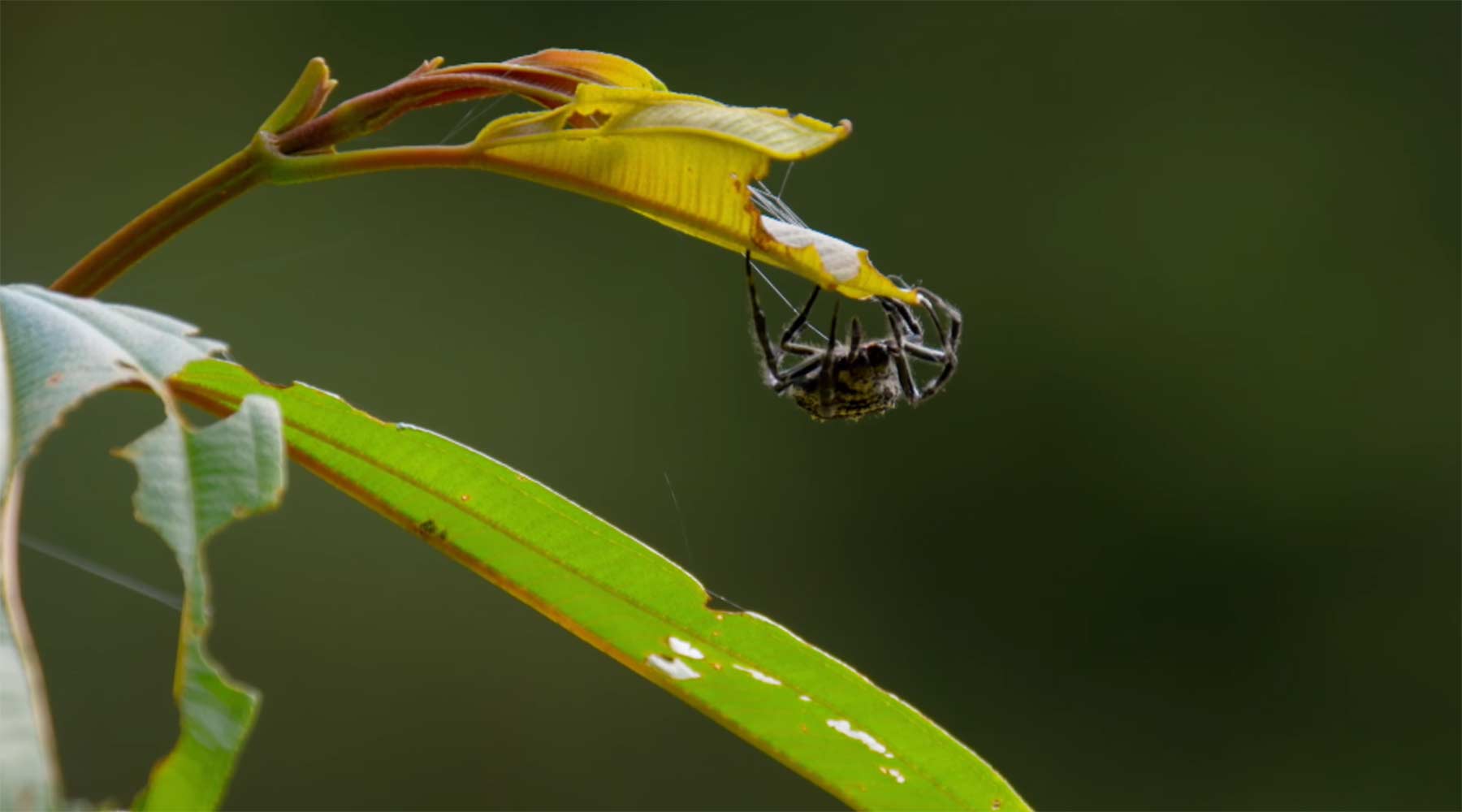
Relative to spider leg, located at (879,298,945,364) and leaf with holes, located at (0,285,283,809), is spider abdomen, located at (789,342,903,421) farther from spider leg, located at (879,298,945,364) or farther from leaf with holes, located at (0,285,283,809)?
leaf with holes, located at (0,285,283,809)

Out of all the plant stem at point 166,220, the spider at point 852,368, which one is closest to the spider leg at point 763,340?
the spider at point 852,368

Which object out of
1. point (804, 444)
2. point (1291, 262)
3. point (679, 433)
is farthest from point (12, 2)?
point (1291, 262)

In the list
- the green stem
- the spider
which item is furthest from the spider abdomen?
the green stem

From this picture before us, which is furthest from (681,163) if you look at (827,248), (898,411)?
(898,411)

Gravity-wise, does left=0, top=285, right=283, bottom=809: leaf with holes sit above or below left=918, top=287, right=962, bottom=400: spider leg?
below

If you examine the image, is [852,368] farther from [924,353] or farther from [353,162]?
[353,162]

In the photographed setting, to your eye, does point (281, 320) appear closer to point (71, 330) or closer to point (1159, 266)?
point (1159, 266)

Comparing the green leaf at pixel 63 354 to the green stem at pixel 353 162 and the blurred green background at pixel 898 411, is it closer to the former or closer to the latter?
the green stem at pixel 353 162
